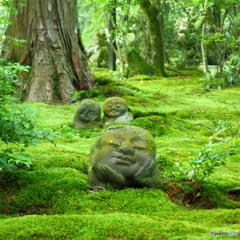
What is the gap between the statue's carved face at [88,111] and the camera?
713 centimetres

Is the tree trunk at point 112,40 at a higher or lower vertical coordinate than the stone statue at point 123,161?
higher

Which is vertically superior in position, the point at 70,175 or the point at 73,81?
the point at 73,81

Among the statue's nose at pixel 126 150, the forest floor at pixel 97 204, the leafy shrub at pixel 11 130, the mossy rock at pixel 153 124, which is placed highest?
the leafy shrub at pixel 11 130

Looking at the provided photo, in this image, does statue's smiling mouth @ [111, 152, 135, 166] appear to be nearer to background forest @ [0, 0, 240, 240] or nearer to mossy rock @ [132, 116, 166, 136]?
background forest @ [0, 0, 240, 240]

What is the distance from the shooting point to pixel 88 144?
19.7 feet

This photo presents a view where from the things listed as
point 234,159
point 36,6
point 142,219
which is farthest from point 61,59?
point 142,219

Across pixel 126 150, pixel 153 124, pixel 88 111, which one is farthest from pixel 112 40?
pixel 126 150

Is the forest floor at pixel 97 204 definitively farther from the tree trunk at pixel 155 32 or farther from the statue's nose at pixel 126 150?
the tree trunk at pixel 155 32

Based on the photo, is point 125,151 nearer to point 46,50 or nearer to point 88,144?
point 88,144

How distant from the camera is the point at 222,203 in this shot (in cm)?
360

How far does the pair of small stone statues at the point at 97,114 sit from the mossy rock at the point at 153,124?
27cm

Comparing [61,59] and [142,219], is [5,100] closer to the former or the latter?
[142,219]

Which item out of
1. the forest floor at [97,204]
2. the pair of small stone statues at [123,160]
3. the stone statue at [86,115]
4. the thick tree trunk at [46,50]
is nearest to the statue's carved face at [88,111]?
the stone statue at [86,115]

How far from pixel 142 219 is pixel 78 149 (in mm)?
2806
